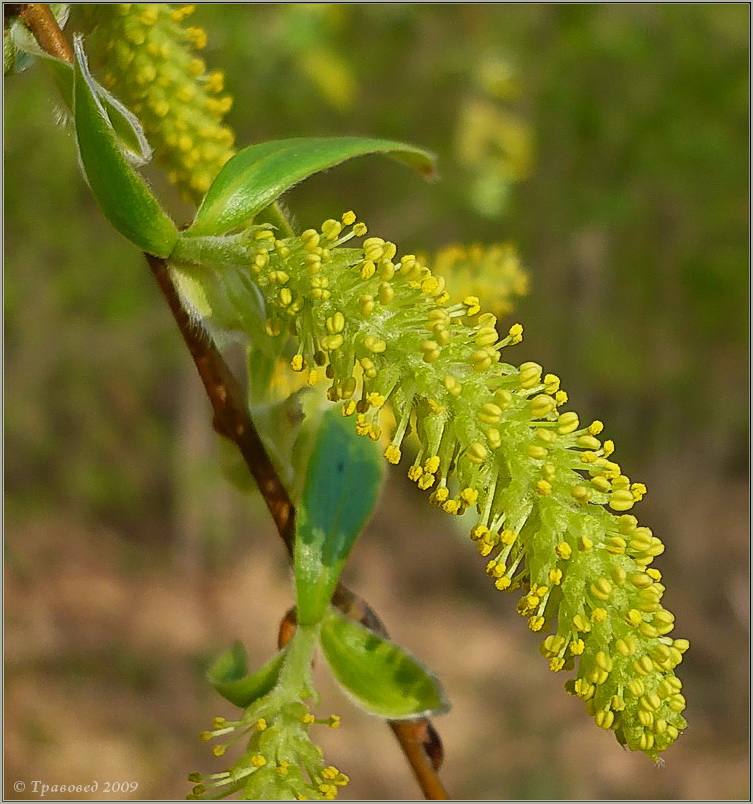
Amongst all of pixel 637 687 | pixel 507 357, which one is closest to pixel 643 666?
pixel 637 687

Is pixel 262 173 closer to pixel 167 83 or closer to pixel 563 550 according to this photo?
pixel 167 83

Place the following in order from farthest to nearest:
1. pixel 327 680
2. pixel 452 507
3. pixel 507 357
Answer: pixel 327 680 → pixel 507 357 → pixel 452 507

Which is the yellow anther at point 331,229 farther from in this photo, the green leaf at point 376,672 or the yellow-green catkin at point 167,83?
the green leaf at point 376,672

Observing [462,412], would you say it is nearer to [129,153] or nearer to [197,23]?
[129,153]

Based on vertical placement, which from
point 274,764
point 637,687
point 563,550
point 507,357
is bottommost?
point 507,357

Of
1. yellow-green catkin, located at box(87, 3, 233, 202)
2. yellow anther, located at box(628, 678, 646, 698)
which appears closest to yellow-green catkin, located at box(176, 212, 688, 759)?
yellow anther, located at box(628, 678, 646, 698)

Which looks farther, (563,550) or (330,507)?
(330,507)

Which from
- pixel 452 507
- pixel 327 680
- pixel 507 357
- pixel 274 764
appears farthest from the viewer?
pixel 327 680

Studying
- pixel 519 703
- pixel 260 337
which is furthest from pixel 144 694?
pixel 260 337

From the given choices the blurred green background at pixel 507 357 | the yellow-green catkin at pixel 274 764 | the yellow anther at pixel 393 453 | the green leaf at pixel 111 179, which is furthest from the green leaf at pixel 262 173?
the blurred green background at pixel 507 357

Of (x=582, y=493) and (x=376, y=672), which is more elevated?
(x=582, y=493)
